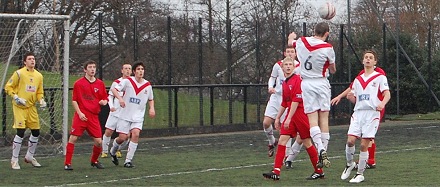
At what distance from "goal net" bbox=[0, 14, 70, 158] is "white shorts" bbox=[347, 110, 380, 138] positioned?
6.22m

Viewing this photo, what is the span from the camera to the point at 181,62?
23.3 metres

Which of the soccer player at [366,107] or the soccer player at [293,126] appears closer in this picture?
the soccer player at [366,107]

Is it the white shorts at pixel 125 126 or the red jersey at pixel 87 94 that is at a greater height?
the red jersey at pixel 87 94

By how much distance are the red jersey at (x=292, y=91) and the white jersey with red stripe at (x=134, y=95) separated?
296 centimetres

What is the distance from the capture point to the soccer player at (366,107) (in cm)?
1096

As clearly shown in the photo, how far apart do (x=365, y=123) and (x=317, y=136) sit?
0.66 m

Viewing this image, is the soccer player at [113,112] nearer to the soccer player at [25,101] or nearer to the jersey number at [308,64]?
the soccer player at [25,101]

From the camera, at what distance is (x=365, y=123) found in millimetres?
11039

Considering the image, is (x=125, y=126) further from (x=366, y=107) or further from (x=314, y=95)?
(x=366, y=107)

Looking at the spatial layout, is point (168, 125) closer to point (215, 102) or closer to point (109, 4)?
point (215, 102)

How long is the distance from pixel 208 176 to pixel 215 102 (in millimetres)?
11675

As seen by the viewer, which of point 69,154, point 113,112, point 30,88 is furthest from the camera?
point 113,112

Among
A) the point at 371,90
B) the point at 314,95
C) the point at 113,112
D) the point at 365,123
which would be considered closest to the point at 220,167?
the point at 314,95

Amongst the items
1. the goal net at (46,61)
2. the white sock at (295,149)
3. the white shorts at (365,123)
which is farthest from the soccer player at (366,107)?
the goal net at (46,61)
